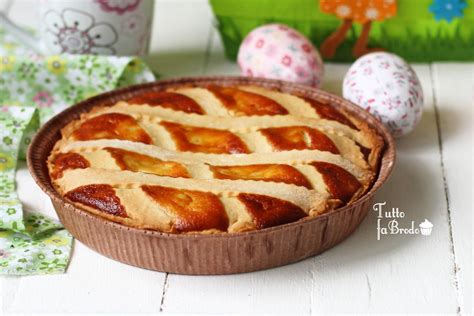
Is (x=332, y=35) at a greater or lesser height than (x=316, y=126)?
greater

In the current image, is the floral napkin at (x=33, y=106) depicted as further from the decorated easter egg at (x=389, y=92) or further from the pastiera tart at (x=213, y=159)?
the decorated easter egg at (x=389, y=92)

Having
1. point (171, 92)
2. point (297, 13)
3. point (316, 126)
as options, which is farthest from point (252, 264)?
point (297, 13)

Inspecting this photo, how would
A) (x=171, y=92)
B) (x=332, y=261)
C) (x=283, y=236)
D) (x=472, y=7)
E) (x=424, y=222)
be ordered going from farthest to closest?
(x=472, y=7) < (x=171, y=92) < (x=424, y=222) < (x=332, y=261) < (x=283, y=236)

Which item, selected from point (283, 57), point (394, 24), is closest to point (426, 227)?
point (283, 57)

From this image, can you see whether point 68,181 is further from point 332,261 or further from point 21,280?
point 332,261

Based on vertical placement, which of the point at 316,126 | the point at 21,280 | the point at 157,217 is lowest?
the point at 21,280
